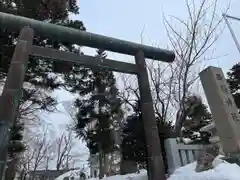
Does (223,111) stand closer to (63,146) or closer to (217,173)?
(217,173)

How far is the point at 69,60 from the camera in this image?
15.4 ft

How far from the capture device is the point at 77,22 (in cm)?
848

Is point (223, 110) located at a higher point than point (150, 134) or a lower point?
higher

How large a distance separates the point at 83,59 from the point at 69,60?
0.96 ft

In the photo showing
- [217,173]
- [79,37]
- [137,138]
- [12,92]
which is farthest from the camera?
[137,138]

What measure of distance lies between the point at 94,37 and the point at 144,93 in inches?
61.1

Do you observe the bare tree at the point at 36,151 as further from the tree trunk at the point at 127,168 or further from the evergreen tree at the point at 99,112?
the tree trunk at the point at 127,168

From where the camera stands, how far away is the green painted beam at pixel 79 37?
4.48 m

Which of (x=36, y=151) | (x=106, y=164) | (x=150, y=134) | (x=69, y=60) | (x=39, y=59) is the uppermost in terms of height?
(x=36, y=151)

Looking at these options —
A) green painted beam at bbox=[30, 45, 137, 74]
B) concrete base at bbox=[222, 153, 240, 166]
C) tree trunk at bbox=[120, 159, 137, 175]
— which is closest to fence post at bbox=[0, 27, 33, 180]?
green painted beam at bbox=[30, 45, 137, 74]

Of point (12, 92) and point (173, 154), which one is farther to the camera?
point (173, 154)

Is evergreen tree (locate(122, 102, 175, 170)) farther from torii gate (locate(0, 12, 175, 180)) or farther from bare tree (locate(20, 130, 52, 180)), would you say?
bare tree (locate(20, 130, 52, 180))

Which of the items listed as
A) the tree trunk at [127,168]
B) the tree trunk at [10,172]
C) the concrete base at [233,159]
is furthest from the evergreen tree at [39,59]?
the concrete base at [233,159]

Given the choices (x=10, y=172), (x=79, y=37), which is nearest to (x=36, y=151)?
(x=10, y=172)
